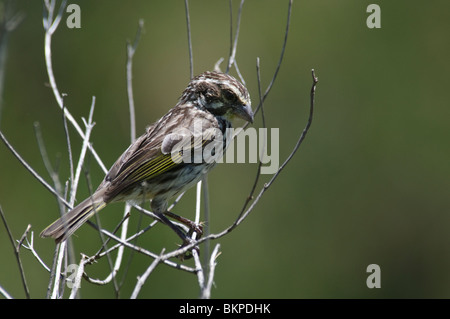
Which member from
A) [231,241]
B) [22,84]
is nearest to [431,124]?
[231,241]

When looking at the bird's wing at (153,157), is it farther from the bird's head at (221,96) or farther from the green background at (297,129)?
the green background at (297,129)

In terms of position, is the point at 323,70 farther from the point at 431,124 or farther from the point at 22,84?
the point at 22,84

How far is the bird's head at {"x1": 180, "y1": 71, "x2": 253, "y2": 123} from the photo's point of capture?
5711mm

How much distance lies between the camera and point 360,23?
370 inches

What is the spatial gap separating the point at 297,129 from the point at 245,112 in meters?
3.00

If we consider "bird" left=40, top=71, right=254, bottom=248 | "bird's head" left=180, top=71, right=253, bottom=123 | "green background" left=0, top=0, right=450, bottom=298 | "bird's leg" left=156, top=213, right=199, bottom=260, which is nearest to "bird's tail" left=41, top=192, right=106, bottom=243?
"bird" left=40, top=71, right=254, bottom=248

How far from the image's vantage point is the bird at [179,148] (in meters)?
5.52

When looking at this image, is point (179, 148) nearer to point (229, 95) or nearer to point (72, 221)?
point (229, 95)

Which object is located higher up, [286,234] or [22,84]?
[22,84]

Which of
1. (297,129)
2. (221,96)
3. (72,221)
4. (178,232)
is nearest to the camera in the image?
(72,221)

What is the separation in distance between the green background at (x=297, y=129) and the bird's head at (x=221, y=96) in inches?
93.1

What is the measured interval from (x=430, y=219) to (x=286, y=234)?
1943 millimetres

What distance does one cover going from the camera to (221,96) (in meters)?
5.82

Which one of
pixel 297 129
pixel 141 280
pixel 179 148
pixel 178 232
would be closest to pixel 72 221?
pixel 178 232
